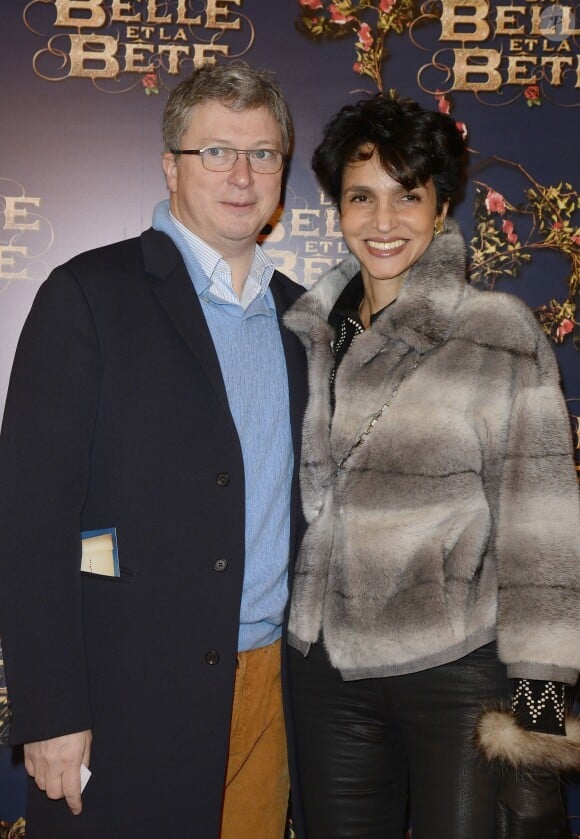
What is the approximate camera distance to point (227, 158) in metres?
1.98

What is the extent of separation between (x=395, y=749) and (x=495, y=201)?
1.62 meters

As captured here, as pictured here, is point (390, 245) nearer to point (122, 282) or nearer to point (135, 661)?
point (122, 282)

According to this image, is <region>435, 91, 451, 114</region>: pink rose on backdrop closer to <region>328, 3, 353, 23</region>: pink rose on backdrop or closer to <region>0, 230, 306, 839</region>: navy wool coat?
<region>328, 3, 353, 23</region>: pink rose on backdrop

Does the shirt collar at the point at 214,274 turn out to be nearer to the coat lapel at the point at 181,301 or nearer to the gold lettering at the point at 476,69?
the coat lapel at the point at 181,301

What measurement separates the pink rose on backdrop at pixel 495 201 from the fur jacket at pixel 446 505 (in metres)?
0.82

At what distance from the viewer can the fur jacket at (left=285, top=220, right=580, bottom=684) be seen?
5.86ft

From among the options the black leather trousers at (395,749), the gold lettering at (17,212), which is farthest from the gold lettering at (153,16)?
the black leather trousers at (395,749)

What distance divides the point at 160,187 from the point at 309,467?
1.14m

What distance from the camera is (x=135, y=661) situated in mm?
1781

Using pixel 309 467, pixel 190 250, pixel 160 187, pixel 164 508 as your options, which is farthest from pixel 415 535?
pixel 160 187

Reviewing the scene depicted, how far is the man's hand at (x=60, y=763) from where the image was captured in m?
1.69

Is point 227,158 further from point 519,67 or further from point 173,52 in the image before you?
point 519,67

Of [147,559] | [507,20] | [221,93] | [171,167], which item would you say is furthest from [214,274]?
[507,20]

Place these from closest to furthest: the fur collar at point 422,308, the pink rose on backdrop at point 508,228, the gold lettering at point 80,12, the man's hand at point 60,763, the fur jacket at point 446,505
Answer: the man's hand at point 60,763, the fur jacket at point 446,505, the fur collar at point 422,308, the gold lettering at point 80,12, the pink rose on backdrop at point 508,228
